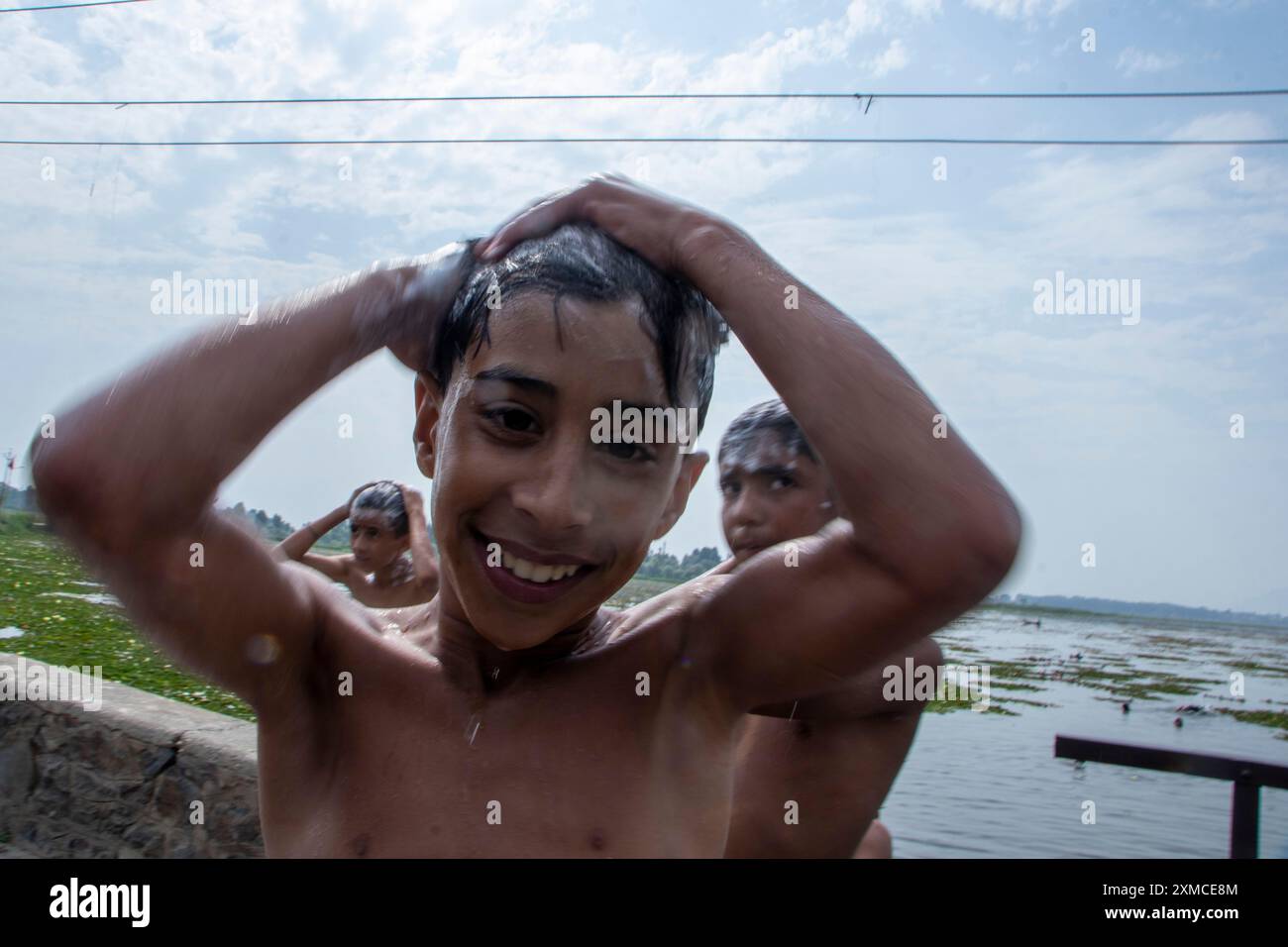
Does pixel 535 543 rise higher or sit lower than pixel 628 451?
lower

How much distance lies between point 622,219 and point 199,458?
75 cm

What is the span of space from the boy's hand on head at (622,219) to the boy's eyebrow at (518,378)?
0.79 feet

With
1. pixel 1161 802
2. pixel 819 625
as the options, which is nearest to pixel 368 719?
pixel 819 625

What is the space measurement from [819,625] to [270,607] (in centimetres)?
89

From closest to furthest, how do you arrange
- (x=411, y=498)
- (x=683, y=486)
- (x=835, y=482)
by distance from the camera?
(x=835, y=482), (x=683, y=486), (x=411, y=498)

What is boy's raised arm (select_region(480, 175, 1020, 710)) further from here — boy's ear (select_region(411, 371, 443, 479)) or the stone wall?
the stone wall

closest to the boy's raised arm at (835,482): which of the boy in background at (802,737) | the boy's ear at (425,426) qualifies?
the boy's ear at (425,426)

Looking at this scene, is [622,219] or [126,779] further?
[126,779]

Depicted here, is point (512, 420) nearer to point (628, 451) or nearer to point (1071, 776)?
point (628, 451)

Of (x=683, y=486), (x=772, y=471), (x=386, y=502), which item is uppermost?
(x=386, y=502)

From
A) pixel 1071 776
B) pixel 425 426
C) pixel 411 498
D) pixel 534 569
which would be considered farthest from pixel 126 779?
pixel 1071 776

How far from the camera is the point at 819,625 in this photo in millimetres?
1526

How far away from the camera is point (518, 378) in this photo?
1.46 metres
